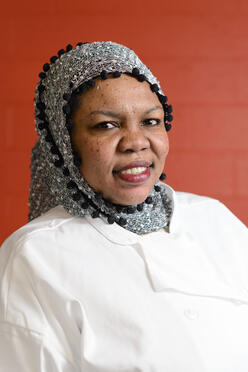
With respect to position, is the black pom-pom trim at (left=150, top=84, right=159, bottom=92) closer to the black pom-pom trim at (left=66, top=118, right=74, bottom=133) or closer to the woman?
the woman

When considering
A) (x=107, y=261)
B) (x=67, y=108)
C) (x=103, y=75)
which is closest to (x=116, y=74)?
(x=103, y=75)

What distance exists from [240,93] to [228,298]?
1.28 m

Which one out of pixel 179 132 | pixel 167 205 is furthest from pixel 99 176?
pixel 179 132

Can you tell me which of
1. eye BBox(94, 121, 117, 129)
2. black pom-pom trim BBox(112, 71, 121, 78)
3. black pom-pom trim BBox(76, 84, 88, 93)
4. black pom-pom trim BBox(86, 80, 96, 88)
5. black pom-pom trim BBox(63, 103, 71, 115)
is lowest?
eye BBox(94, 121, 117, 129)

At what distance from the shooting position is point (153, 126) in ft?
4.14

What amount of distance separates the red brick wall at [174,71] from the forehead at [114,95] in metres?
1.09

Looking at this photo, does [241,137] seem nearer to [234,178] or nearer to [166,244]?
[234,178]

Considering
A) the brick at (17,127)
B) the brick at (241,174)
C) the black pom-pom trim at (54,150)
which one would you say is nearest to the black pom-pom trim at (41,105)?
the black pom-pom trim at (54,150)

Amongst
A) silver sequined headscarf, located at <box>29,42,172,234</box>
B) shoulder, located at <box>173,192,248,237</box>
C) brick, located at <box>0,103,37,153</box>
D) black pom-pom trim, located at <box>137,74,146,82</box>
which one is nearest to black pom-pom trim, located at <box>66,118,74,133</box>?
silver sequined headscarf, located at <box>29,42,172,234</box>

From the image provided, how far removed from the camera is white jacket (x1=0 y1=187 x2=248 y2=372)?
113cm

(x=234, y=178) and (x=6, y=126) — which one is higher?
(x=6, y=126)

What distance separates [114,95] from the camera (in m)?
1.18

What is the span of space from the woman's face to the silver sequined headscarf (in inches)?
1.1

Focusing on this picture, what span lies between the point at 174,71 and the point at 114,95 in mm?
1158
